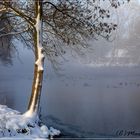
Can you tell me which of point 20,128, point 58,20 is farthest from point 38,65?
point 20,128

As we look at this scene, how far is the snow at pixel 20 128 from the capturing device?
1419 centimetres

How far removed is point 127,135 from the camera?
1689 cm

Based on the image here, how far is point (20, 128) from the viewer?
588 inches

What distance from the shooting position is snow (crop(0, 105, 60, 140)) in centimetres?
1419

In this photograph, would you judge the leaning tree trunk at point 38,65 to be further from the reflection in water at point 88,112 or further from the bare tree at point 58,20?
the reflection in water at point 88,112

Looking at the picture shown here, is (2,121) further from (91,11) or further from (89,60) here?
(89,60)

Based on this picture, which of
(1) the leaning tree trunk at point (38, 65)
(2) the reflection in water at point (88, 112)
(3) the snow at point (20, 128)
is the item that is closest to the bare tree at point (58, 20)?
(1) the leaning tree trunk at point (38, 65)

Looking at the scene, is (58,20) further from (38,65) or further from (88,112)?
(88,112)

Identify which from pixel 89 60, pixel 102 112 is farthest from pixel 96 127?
pixel 89 60

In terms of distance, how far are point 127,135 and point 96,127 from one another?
2.63 metres

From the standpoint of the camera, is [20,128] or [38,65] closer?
[20,128]

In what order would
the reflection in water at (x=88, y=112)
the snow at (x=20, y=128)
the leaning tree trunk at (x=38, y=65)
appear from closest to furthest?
the snow at (x=20, y=128), the leaning tree trunk at (x=38, y=65), the reflection in water at (x=88, y=112)

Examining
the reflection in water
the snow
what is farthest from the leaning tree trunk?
the reflection in water

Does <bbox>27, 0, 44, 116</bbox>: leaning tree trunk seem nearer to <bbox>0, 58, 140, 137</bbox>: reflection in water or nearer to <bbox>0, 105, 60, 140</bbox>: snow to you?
<bbox>0, 105, 60, 140</bbox>: snow
